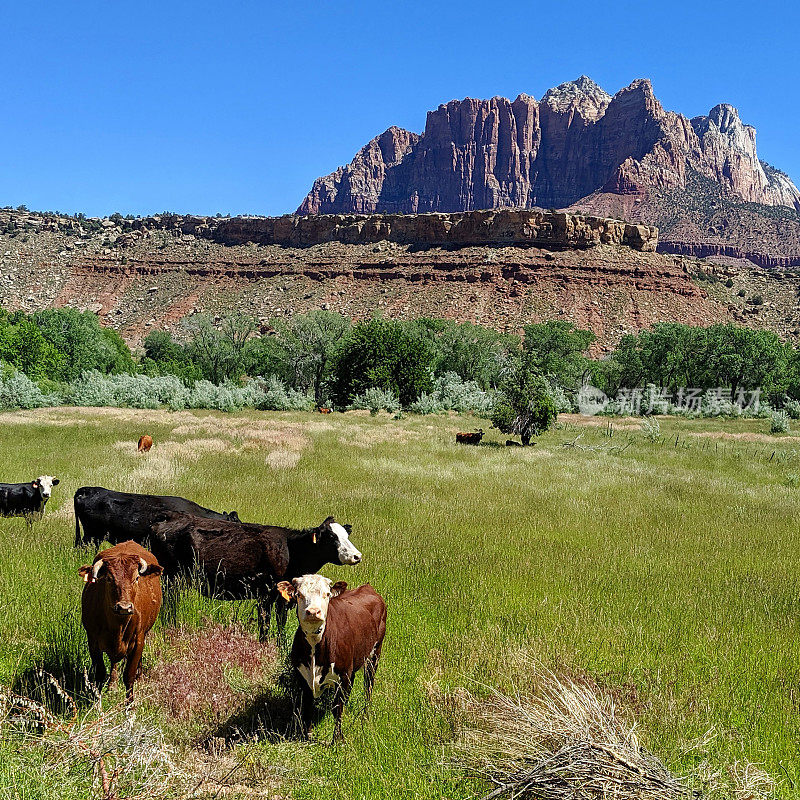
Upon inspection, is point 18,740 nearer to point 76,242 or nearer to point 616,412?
point 616,412

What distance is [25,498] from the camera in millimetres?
9906

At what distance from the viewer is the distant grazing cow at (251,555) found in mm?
5914

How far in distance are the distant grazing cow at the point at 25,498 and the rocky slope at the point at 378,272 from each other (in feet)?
247

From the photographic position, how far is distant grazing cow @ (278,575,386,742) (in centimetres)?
374

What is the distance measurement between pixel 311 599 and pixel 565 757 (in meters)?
1.79

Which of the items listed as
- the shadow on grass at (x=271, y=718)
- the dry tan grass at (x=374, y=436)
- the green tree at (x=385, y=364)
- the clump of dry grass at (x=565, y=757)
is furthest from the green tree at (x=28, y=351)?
the clump of dry grass at (x=565, y=757)

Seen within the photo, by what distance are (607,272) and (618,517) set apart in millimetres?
88384

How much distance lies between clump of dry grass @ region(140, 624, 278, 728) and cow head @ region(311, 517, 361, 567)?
108 cm

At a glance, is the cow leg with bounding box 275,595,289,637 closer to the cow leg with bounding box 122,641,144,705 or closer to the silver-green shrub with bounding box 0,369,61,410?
the cow leg with bounding box 122,641,144,705

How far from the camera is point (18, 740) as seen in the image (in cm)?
347

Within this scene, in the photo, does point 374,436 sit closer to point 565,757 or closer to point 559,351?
point 565,757

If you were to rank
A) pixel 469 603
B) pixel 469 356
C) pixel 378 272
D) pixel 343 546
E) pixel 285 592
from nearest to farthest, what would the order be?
1. pixel 285 592
2. pixel 343 546
3. pixel 469 603
4. pixel 469 356
5. pixel 378 272

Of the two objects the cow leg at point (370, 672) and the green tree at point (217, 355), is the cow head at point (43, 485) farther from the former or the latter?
the green tree at point (217, 355)

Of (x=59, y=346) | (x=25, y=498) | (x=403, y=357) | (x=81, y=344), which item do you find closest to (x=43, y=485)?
(x=25, y=498)
